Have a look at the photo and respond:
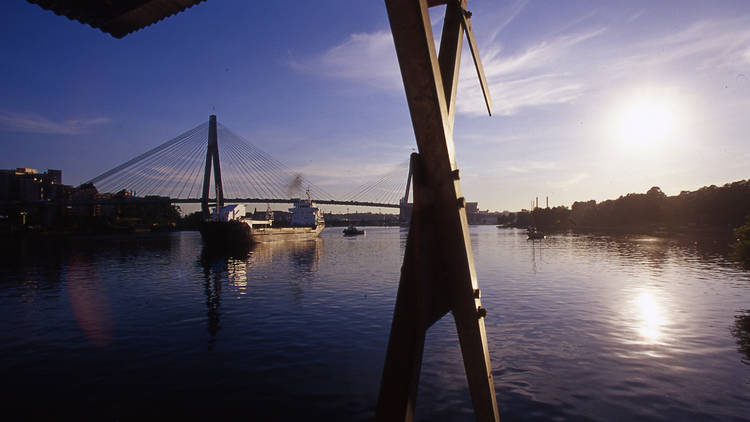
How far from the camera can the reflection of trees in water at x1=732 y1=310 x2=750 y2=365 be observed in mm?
9971

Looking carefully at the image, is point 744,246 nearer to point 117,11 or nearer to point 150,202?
point 117,11

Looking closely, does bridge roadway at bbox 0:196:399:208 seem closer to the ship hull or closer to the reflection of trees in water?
the ship hull

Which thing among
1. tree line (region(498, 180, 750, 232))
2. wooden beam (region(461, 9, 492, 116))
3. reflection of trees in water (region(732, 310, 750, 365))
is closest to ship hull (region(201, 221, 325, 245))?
reflection of trees in water (region(732, 310, 750, 365))

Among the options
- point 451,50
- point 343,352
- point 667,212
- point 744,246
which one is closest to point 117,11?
point 451,50

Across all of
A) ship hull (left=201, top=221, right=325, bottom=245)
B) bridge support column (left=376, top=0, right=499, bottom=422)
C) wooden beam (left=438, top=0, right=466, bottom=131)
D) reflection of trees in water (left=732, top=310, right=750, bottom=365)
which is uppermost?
wooden beam (left=438, top=0, right=466, bottom=131)

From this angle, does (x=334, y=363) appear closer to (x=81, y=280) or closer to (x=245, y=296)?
(x=245, y=296)

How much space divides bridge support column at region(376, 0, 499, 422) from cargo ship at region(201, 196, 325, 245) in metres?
56.0

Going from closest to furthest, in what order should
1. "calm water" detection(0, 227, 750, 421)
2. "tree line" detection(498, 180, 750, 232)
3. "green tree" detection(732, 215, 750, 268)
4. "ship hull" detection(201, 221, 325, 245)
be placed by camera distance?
1. "calm water" detection(0, 227, 750, 421)
2. "green tree" detection(732, 215, 750, 268)
3. "ship hull" detection(201, 221, 325, 245)
4. "tree line" detection(498, 180, 750, 232)

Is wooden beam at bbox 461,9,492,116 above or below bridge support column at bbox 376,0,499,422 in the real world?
above

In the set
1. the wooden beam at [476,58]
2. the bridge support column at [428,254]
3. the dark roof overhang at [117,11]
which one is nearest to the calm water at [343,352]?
the bridge support column at [428,254]

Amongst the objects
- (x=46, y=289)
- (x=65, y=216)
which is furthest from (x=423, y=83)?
(x=65, y=216)

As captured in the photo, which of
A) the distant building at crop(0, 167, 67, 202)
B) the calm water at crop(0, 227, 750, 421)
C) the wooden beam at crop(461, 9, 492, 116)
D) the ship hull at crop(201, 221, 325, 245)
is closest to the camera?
the wooden beam at crop(461, 9, 492, 116)

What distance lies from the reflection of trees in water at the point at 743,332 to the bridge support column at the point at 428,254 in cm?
1116

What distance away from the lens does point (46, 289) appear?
70.0 feet
